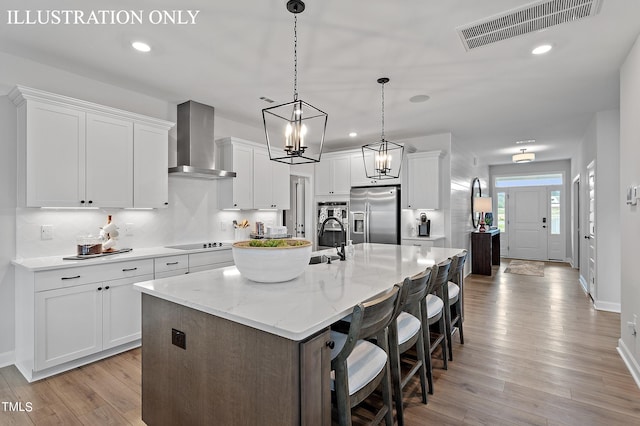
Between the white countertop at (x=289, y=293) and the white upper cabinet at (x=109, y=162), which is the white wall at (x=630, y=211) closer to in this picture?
the white countertop at (x=289, y=293)

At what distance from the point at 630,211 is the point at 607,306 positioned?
90.2 inches

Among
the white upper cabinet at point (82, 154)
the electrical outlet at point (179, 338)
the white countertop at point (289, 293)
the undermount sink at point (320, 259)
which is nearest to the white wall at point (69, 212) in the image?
the white upper cabinet at point (82, 154)

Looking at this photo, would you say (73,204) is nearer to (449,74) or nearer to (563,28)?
(449,74)

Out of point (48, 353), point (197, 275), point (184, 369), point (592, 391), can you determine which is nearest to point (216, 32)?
point (197, 275)

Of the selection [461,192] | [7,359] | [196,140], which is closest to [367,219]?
[461,192]

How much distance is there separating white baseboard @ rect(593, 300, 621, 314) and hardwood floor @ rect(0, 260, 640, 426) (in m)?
0.64

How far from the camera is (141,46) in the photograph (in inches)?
108

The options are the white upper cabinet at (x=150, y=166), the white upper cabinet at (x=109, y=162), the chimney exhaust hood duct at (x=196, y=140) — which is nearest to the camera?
the white upper cabinet at (x=109, y=162)

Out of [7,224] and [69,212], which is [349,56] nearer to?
[69,212]

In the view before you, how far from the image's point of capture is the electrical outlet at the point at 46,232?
119 inches

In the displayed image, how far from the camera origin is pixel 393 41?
266 centimetres

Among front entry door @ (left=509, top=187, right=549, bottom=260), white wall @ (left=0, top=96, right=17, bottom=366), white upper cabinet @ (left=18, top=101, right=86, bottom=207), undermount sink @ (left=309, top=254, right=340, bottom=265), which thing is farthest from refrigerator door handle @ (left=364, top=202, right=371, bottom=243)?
front entry door @ (left=509, top=187, right=549, bottom=260)

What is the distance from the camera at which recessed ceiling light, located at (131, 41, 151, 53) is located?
2691 mm

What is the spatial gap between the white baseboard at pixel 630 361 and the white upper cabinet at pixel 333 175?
411cm
